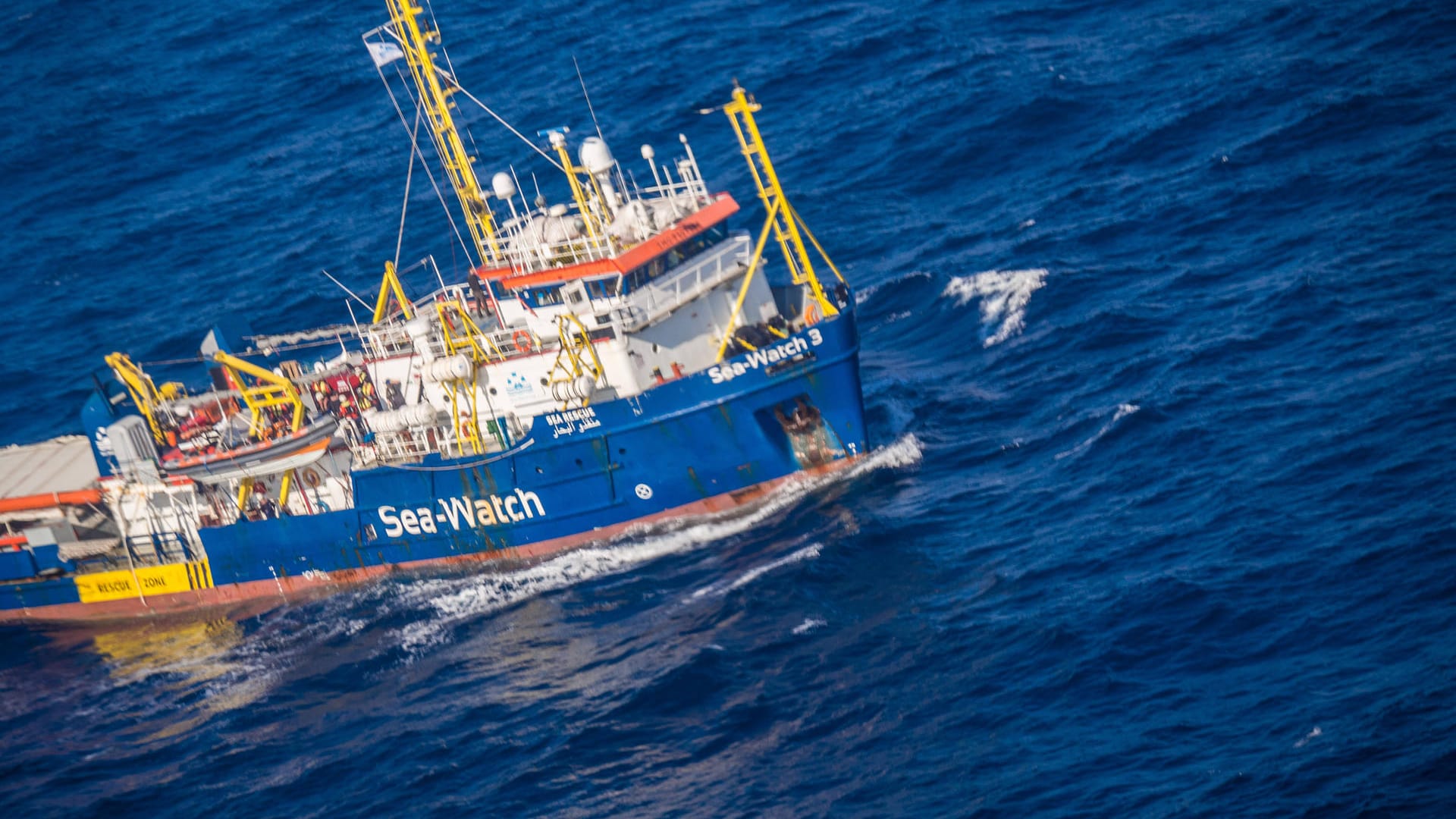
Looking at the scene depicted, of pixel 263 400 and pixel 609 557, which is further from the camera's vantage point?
pixel 263 400

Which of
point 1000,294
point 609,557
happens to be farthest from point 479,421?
point 1000,294

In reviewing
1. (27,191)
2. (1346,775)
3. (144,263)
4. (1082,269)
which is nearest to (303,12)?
(27,191)

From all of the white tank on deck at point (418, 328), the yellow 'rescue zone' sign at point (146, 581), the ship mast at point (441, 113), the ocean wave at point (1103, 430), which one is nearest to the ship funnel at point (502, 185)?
the ship mast at point (441, 113)

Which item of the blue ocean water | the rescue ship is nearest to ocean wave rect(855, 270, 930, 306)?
the blue ocean water

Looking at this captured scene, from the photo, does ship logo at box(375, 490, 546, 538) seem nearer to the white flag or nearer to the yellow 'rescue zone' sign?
the yellow 'rescue zone' sign

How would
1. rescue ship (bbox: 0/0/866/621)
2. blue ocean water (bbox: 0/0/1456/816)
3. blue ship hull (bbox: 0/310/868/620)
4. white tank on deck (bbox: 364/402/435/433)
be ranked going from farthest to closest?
white tank on deck (bbox: 364/402/435/433) → rescue ship (bbox: 0/0/866/621) → blue ship hull (bbox: 0/310/868/620) → blue ocean water (bbox: 0/0/1456/816)

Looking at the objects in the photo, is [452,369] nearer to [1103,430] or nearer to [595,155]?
[595,155]
